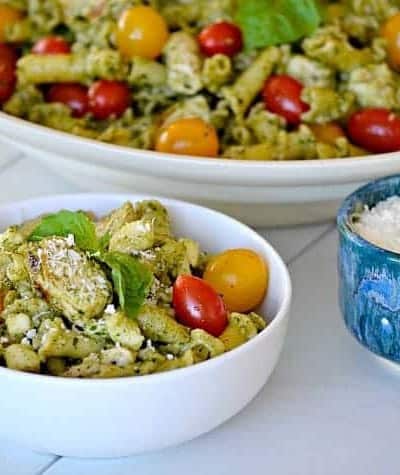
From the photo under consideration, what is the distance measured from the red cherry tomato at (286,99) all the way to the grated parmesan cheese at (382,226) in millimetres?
311

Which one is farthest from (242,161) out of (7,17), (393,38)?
(7,17)

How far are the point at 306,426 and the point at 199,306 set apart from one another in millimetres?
152

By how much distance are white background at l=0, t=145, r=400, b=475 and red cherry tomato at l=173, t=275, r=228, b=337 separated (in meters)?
0.10

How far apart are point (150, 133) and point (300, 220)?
216 mm

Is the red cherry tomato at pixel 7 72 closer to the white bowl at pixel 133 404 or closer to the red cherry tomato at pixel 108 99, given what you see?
the red cherry tomato at pixel 108 99

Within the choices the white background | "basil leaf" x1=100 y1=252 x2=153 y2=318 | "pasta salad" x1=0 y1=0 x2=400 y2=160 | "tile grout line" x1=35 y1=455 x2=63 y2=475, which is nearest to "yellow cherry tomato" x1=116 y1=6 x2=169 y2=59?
"pasta salad" x1=0 y1=0 x2=400 y2=160

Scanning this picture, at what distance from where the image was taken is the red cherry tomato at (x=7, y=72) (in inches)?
56.9

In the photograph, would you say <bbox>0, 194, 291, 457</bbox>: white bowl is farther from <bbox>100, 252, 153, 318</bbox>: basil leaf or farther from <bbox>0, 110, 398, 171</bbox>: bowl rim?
<bbox>0, 110, 398, 171</bbox>: bowl rim

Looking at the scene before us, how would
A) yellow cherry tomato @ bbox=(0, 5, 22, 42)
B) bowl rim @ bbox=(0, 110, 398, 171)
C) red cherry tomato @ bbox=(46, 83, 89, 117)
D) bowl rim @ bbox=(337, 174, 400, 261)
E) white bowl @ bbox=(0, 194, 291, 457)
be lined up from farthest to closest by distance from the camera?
yellow cherry tomato @ bbox=(0, 5, 22, 42)
red cherry tomato @ bbox=(46, 83, 89, 117)
bowl rim @ bbox=(0, 110, 398, 171)
bowl rim @ bbox=(337, 174, 400, 261)
white bowl @ bbox=(0, 194, 291, 457)

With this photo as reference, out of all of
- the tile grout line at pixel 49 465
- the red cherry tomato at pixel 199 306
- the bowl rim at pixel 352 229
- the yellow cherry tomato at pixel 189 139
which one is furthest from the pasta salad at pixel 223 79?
the tile grout line at pixel 49 465

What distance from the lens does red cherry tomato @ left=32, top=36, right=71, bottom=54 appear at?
145 centimetres

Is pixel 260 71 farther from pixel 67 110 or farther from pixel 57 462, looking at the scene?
pixel 57 462

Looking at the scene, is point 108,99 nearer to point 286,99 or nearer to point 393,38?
point 286,99

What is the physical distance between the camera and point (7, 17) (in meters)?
1.53
